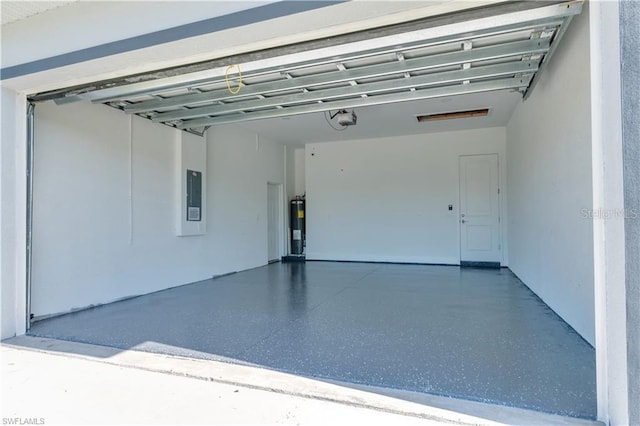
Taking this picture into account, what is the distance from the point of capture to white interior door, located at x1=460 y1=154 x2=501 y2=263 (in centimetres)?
780

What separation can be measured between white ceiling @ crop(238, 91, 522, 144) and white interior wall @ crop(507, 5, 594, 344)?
737 millimetres

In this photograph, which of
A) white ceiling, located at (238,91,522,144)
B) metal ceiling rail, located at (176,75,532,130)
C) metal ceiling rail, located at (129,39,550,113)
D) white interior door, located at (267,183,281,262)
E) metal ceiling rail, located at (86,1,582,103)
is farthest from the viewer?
A: white interior door, located at (267,183,281,262)

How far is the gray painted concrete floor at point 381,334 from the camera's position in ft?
7.74

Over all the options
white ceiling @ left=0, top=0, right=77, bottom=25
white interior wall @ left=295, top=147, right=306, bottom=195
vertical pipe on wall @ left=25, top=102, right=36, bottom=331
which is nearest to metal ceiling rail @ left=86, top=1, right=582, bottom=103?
white ceiling @ left=0, top=0, right=77, bottom=25

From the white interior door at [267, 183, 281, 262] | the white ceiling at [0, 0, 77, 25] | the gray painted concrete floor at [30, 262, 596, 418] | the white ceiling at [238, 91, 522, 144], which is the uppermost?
the white ceiling at [238, 91, 522, 144]

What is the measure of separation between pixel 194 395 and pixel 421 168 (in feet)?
23.6

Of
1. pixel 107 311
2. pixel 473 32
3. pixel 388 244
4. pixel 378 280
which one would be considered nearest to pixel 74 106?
pixel 107 311

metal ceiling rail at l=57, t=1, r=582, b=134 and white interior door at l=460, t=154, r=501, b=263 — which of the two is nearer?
metal ceiling rail at l=57, t=1, r=582, b=134

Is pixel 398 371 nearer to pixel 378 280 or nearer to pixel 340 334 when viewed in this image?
pixel 340 334

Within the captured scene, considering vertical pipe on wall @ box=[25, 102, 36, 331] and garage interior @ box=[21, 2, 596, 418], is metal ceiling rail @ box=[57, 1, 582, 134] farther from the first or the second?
vertical pipe on wall @ box=[25, 102, 36, 331]

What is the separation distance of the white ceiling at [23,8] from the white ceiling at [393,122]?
399 centimetres

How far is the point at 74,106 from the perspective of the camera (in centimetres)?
436

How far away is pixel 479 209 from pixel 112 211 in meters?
7.08

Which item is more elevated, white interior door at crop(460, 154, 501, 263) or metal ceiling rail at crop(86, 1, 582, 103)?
metal ceiling rail at crop(86, 1, 582, 103)
